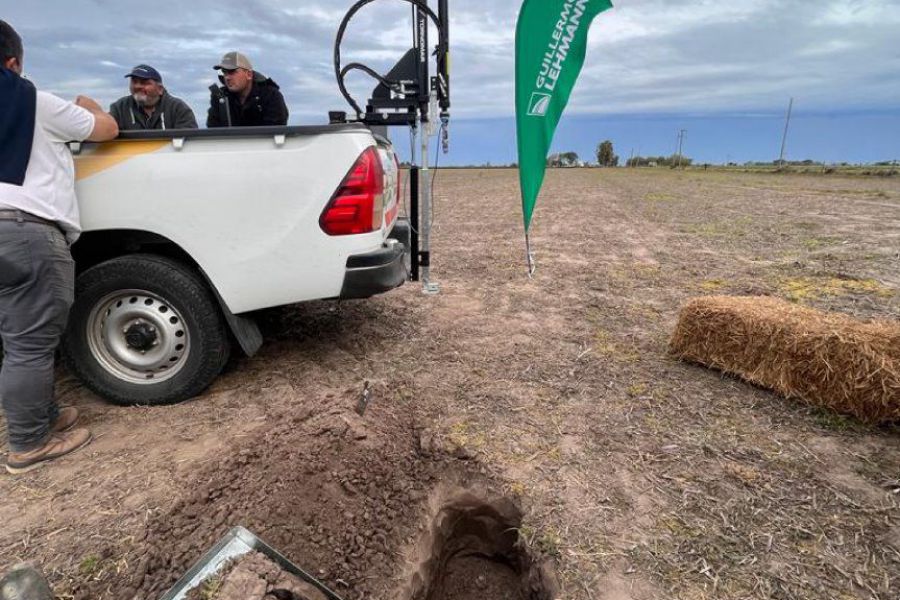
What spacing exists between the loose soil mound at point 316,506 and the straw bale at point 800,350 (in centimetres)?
217

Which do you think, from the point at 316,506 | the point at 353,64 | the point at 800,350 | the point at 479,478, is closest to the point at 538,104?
the point at 353,64

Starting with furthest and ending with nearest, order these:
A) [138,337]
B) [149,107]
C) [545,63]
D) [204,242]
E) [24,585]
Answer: [149,107] → [545,63] → [138,337] → [204,242] → [24,585]

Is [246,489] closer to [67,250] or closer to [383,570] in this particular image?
[383,570]

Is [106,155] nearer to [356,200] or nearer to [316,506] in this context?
[356,200]

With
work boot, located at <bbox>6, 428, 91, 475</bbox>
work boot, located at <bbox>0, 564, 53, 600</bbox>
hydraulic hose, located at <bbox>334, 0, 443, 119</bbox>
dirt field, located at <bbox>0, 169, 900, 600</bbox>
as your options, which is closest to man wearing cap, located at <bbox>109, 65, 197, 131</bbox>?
hydraulic hose, located at <bbox>334, 0, 443, 119</bbox>

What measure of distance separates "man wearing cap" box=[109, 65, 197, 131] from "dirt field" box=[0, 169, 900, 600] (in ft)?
6.83

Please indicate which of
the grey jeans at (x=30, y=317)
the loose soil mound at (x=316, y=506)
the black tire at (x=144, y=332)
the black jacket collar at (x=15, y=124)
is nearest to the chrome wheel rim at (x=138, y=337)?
the black tire at (x=144, y=332)

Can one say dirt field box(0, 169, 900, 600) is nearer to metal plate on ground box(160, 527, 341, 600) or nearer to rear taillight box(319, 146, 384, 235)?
metal plate on ground box(160, 527, 341, 600)

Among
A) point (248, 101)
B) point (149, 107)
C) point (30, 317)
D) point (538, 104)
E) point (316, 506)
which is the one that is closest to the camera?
point (316, 506)

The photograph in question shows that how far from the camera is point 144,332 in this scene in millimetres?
3160

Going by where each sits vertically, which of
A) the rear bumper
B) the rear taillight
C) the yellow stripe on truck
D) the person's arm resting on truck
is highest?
the person's arm resting on truck

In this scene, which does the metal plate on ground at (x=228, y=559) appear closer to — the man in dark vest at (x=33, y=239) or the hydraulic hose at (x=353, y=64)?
the man in dark vest at (x=33, y=239)

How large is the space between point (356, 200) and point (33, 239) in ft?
5.29

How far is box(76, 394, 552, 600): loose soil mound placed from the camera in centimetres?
202
